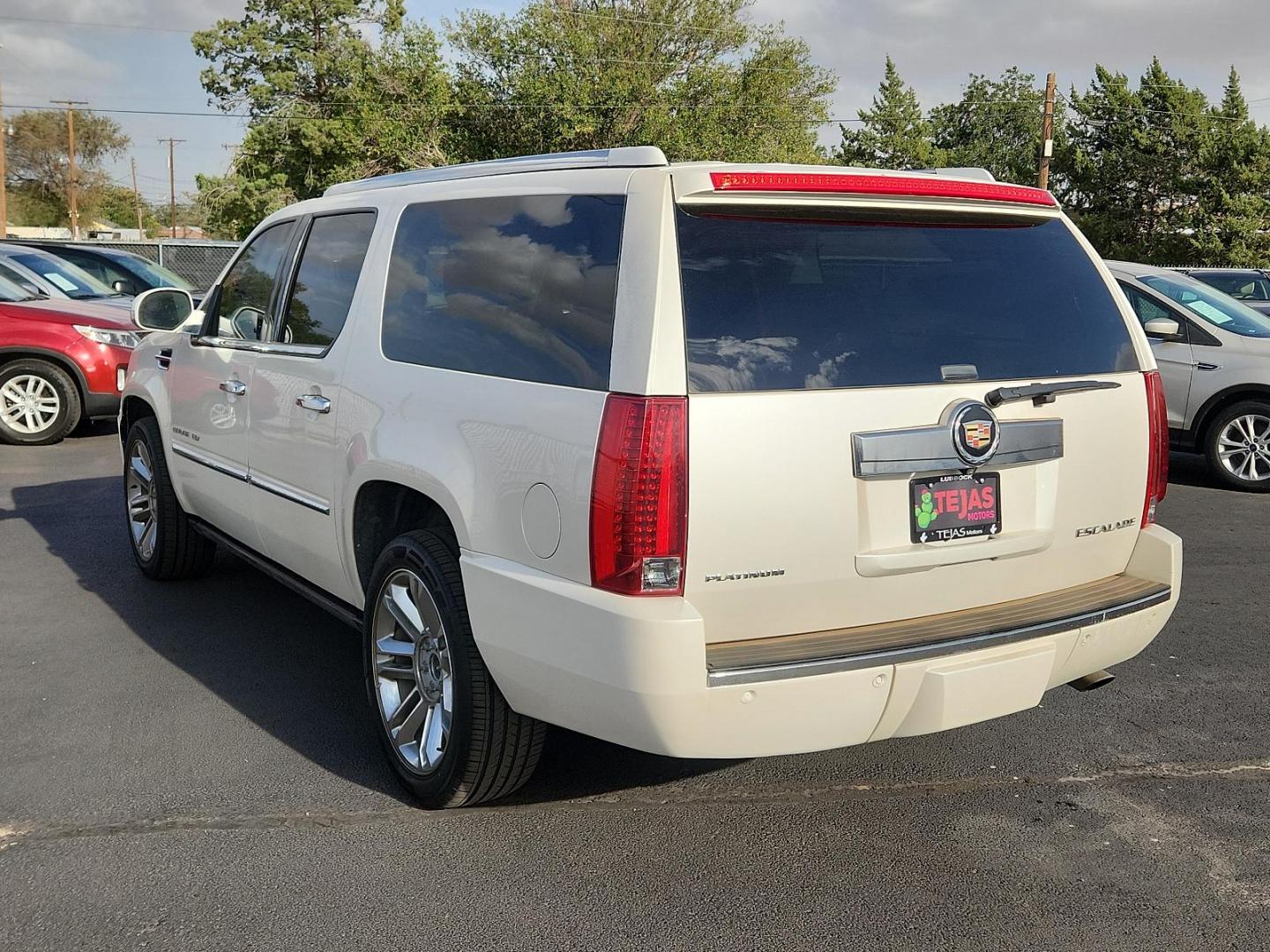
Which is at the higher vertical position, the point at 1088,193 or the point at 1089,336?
the point at 1088,193

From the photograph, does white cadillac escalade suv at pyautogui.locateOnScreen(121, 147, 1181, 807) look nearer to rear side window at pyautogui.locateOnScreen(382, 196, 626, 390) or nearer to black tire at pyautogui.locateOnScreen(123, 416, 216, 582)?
rear side window at pyautogui.locateOnScreen(382, 196, 626, 390)

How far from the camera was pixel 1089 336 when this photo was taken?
3.60 metres

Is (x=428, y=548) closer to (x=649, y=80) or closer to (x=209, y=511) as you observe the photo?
(x=209, y=511)

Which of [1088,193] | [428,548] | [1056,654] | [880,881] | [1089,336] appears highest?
[1088,193]

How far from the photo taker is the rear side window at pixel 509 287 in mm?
3129

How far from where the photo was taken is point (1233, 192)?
49594mm

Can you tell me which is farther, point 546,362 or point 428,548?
point 428,548

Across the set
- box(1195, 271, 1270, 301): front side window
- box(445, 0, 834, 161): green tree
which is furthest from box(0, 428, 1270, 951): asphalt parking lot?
box(445, 0, 834, 161): green tree

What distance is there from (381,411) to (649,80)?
144ft

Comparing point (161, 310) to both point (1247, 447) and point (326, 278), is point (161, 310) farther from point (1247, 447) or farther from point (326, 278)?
point (1247, 447)

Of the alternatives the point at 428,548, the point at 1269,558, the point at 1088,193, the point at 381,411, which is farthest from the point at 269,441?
the point at 1088,193

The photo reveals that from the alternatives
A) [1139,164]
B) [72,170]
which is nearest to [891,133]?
[1139,164]

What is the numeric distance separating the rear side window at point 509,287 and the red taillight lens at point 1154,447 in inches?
67.1

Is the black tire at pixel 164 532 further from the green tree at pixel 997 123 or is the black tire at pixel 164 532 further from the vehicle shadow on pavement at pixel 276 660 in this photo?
the green tree at pixel 997 123
